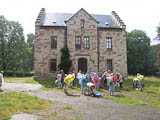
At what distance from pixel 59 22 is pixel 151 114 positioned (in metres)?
21.2

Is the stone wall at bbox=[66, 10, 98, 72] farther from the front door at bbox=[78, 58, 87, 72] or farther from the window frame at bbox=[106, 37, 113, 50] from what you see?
the window frame at bbox=[106, 37, 113, 50]

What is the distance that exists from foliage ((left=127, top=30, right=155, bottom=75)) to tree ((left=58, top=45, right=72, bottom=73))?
30.1 meters

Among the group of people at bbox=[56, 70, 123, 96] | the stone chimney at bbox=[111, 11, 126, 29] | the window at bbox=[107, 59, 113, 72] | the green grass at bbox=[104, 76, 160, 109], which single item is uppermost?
the stone chimney at bbox=[111, 11, 126, 29]

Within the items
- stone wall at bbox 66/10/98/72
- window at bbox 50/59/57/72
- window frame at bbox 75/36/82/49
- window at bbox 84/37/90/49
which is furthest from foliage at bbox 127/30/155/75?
window at bbox 50/59/57/72

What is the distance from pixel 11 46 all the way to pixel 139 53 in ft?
128

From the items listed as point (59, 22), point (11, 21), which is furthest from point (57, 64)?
point (11, 21)

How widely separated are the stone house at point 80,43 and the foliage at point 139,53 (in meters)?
24.2

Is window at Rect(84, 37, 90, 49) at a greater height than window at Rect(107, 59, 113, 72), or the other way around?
window at Rect(84, 37, 90, 49)

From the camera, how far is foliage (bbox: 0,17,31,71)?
36.8m

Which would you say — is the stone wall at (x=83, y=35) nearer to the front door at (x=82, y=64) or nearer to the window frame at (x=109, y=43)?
the front door at (x=82, y=64)

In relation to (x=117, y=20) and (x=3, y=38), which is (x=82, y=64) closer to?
(x=117, y=20)

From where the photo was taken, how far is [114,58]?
2455 centimetres

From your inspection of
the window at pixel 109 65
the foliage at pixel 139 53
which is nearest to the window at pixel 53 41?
the window at pixel 109 65

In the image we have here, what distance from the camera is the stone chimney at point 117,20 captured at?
2503 centimetres
